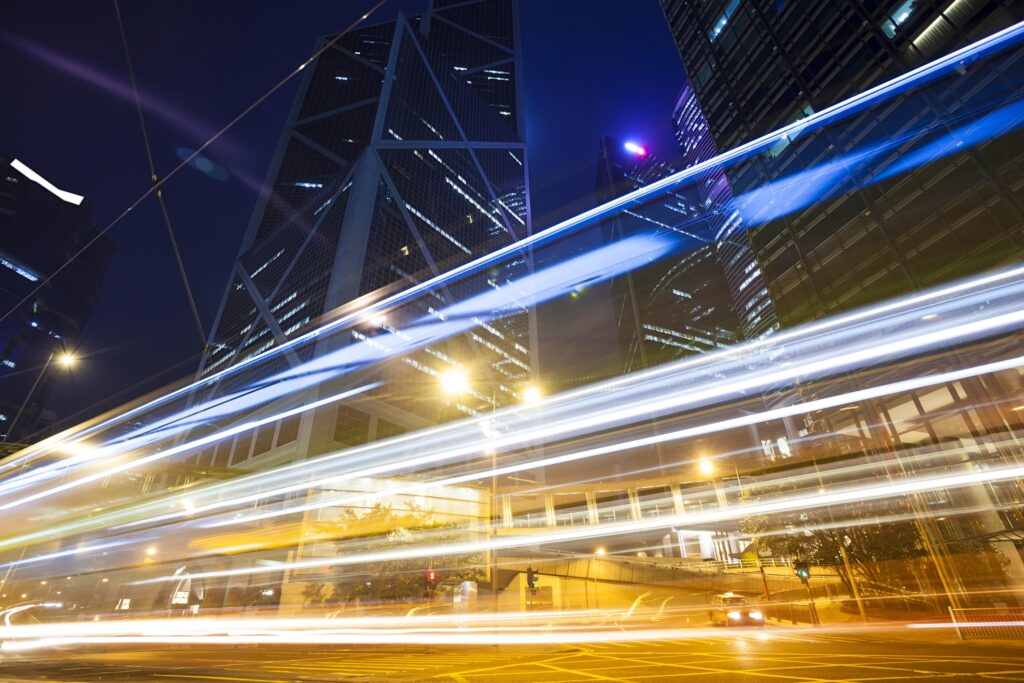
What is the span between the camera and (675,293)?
336 ft

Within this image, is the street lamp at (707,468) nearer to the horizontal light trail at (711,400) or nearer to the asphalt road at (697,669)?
the asphalt road at (697,669)

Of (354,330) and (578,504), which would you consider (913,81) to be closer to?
(578,504)

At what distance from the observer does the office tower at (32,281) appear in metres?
84.4

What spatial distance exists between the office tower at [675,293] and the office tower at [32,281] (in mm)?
109016

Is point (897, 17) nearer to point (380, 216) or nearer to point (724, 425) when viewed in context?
point (724, 425)

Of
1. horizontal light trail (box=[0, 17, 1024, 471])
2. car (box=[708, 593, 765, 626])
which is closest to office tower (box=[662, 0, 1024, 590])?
horizontal light trail (box=[0, 17, 1024, 471])

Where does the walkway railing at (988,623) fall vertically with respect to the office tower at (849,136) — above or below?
below

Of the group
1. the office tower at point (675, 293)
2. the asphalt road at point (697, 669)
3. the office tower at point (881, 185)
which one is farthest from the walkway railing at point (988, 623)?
the office tower at point (675, 293)

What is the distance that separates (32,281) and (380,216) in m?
73.8

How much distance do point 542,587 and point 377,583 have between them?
10.1 meters

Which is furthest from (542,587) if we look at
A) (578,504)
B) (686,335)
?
(686,335)

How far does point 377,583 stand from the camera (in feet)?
59.1

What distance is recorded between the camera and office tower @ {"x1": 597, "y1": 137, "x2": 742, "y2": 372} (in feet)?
300

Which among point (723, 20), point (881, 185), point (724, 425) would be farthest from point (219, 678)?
point (723, 20)
